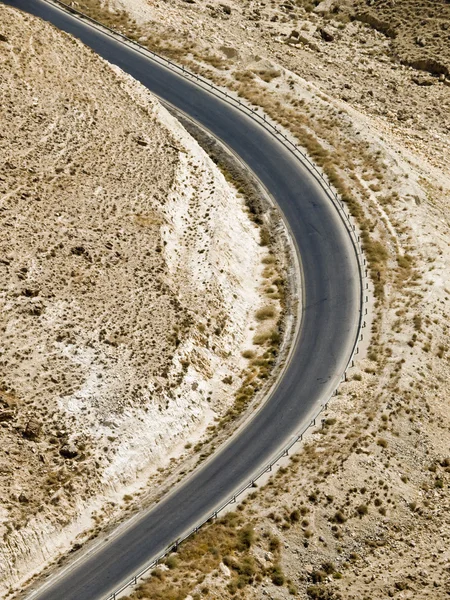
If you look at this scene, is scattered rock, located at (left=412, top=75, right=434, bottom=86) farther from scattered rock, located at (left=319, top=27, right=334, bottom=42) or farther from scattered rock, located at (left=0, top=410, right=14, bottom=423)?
scattered rock, located at (left=0, top=410, right=14, bottom=423)

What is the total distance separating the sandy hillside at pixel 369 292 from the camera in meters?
37.4

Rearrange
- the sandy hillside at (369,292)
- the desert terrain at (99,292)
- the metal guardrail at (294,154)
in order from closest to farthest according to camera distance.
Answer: the sandy hillside at (369,292), the metal guardrail at (294,154), the desert terrain at (99,292)

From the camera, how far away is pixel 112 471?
39.8 meters

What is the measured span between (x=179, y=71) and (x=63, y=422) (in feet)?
113

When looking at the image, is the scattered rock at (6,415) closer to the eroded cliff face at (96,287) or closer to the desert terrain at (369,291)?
the eroded cliff face at (96,287)

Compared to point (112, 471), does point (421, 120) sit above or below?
above

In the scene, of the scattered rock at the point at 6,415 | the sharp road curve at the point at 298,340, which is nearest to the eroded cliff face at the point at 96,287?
the scattered rock at the point at 6,415

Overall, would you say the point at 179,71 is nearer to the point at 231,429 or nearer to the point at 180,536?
the point at 231,429

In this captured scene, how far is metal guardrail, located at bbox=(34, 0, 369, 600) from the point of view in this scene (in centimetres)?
3831

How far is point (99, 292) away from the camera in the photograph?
45.4 meters

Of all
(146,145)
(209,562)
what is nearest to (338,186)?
(146,145)

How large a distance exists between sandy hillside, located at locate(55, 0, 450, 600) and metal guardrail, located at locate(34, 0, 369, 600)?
546mm

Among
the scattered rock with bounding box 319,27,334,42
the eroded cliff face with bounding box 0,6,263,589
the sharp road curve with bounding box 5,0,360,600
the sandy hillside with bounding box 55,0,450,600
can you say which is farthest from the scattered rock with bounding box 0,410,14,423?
the scattered rock with bounding box 319,27,334,42

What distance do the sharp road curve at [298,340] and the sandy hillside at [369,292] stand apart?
131 centimetres
